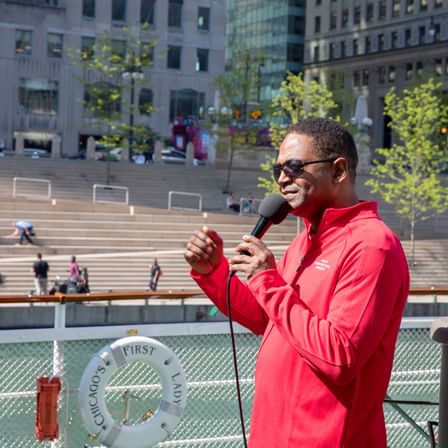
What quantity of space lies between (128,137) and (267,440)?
58434 millimetres

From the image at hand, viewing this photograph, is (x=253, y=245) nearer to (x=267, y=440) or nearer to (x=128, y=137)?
(x=267, y=440)

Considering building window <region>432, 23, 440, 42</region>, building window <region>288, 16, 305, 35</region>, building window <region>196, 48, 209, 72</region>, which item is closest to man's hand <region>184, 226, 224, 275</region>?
building window <region>196, 48, 209, 72</region>

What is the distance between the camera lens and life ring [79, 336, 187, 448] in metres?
6.45

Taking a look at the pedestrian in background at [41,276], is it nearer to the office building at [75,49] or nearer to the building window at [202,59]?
the office building at [75,49]

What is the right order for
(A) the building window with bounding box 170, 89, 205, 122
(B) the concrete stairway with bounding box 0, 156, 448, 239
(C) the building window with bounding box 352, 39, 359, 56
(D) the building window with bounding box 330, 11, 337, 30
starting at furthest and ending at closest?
(D) the building window with bounding box 330, 11, 337, 30 → (C) the building window with bounding box 352, 39, 359, 56 → (A) the building window with bounding box 170, 89, 205, 122 → (B) the concrete stairway with bounding box 0, 156, 448, 239

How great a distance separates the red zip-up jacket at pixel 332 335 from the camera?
11.7ft

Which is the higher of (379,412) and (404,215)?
(379,412)

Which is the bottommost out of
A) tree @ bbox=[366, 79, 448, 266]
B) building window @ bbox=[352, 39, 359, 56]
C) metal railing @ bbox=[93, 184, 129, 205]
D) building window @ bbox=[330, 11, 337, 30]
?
metal railing @ bbox=[93, 184, 129, 205]

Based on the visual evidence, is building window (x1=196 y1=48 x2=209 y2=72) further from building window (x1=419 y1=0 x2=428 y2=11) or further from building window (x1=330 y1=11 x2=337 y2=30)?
building window (x1=330 y1=11 x2=337 y2=30)

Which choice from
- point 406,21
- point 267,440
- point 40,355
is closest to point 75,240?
point 40,355

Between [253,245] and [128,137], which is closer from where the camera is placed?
[253,245]

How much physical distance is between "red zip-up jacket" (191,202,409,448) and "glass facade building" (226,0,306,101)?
115164mm

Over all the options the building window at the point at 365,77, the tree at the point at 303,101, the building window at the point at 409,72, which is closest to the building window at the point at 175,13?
the tree at the point at 303,101

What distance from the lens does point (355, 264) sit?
3635 mm
